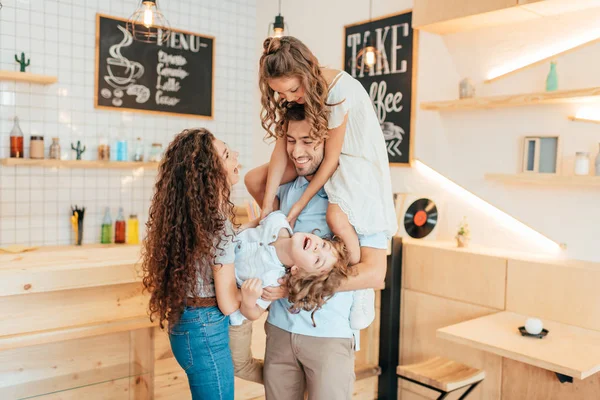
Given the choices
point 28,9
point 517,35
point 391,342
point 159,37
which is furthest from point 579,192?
point 28,9

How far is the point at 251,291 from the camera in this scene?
192 cm

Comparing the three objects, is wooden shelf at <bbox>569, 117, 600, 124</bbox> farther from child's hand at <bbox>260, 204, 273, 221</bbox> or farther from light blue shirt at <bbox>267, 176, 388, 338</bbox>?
child's hand at <bbox>260, 204, 273, 221</bbox>

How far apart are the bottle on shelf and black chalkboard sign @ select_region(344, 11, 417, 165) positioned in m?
2.70

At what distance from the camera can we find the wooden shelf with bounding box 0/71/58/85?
4.21 m

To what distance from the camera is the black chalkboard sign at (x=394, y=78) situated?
4129 mm

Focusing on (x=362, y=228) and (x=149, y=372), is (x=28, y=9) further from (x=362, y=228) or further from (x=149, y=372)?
(x=362, y=228)

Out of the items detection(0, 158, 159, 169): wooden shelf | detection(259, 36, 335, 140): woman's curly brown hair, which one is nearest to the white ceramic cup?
detection(259, 36, 335, 140): woman's curly brown hair

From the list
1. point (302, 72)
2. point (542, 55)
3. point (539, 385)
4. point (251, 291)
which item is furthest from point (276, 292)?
point (542, 55)

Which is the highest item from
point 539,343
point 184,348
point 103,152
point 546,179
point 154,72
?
point 154,72

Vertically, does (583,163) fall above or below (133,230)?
above

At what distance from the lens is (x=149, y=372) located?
2.79 metres

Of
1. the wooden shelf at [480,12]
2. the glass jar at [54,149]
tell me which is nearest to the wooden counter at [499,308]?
the wooden shelf at [480,12]

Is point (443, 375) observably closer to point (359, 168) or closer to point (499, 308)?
point (499, 308)

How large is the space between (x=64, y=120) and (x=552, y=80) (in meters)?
3.69
